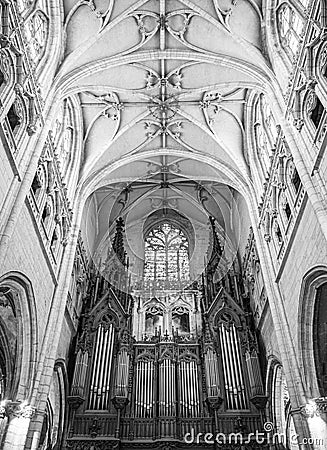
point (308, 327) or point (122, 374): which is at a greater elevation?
point (122, 374)

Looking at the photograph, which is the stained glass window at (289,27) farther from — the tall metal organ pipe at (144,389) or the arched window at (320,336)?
the tall metal organ pipe at (144,389)

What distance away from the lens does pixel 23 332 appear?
13.3 m

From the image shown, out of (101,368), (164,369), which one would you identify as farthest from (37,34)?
(164,369)

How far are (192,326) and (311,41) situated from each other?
13.5m

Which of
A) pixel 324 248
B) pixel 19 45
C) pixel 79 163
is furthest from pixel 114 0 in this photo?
pixel 324 248

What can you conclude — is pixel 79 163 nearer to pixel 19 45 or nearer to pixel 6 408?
pixel 19 45

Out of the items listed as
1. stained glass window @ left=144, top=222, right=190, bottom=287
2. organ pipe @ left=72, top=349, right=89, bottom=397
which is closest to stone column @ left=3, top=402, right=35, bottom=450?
organ pipe @ left=72, top=349, right=89, bottom=397

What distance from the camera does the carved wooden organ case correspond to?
16766 millimetres

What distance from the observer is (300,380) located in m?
12.8

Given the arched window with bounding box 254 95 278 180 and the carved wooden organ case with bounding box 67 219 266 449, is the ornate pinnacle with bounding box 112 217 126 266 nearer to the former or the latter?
the carved wooden organ case with bounding box 67 219 266 449

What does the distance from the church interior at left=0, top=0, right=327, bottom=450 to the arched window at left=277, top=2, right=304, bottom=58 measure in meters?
0.09

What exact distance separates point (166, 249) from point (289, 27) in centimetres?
1352

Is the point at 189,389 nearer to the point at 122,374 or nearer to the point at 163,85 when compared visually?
the point at 122,374

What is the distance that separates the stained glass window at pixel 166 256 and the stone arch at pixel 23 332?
10092mm
